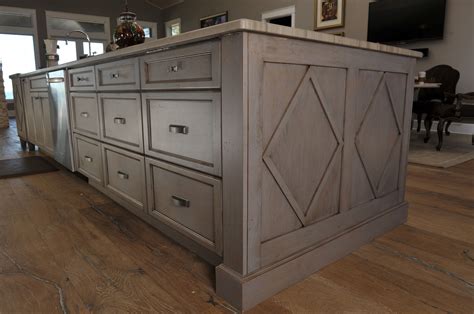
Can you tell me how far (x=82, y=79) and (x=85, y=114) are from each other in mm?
214

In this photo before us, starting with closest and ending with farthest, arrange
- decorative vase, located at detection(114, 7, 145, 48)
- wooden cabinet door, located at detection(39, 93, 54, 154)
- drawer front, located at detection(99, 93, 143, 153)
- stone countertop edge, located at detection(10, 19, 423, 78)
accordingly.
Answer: stone countertop edge, located at detection(10, 19, 423, 78) → drawer front, located at detection(99, 93, 143, 153) → decorative vase, located at detection(114, 7, 145, 48) → wooden cabinet door, located at detection(39, 93, 54, 154)

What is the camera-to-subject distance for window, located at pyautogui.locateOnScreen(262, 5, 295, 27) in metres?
6.18

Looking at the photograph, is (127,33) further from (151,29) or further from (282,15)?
(151,29)

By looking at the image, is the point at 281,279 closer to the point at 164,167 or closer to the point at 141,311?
the point at 141,311

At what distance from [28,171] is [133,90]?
5.95 feet

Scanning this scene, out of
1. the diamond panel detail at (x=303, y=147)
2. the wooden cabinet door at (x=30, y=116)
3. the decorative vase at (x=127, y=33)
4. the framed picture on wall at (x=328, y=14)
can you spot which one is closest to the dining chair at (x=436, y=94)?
the framed picture on wall at (x=328, y=14)

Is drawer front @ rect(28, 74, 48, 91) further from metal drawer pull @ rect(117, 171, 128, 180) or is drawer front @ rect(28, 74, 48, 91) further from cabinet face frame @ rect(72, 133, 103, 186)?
metal drawer pull @ rect(117, 171, 128, 180)

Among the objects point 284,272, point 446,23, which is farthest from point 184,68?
point 446,23

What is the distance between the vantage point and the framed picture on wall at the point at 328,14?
5473 millimetres

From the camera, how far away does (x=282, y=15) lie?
637 centimetres

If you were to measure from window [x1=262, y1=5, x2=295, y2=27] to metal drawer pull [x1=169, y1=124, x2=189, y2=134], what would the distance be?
5.56 meters

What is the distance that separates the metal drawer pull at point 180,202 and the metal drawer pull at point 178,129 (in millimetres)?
250

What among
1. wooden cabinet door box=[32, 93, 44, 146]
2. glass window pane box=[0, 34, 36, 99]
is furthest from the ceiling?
wooden cabinet door box=[32, 93, 44, 146]

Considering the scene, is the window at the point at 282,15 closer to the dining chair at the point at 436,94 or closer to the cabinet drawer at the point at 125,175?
the dining chair at the point at 436,94
